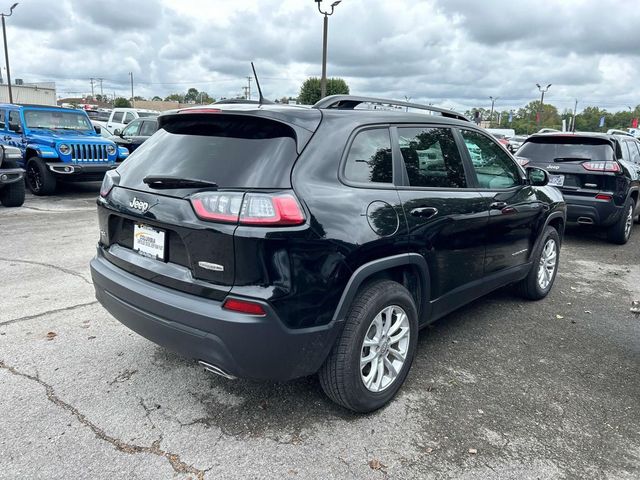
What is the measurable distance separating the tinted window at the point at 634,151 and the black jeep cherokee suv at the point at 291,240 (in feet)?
22.0

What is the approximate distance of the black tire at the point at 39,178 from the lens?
10351 mm

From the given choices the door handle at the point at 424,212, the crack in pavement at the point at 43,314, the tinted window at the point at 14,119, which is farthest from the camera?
the tinted window at the point at 14,119

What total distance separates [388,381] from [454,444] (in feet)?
1.67

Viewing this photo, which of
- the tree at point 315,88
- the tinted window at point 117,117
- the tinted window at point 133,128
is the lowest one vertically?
the tinted window at point 133,128

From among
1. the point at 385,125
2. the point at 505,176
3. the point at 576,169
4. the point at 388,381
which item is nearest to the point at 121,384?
the point at 388,381

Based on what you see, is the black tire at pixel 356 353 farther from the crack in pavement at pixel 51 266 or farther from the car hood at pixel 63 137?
the car hood at pixel 63 137

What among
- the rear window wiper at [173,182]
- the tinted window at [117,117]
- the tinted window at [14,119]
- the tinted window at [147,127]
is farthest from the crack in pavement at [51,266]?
the tinted window at [117,117]

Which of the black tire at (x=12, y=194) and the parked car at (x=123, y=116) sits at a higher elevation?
the parked car at (x=123, y=116)

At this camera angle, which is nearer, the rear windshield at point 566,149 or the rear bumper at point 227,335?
the rear bumper at point 227,335

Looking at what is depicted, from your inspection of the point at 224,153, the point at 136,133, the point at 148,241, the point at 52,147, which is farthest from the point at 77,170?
the point at 224,153

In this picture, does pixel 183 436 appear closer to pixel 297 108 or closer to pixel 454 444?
pixel 454 444

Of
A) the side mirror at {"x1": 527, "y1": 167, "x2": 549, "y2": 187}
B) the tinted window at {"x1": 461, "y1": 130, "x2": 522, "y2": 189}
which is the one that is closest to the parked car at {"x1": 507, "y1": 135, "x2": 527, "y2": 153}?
the side mirror at {"x1": 527, "y1": 167, "x2": 549, "y2": 187}

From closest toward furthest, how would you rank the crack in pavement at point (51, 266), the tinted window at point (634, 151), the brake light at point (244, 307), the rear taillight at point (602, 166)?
the brake light at point (244, 307) < the crack in pavement at point (51, 266) < the rear taillight at point (602, 166) < the tinted window at point (634, 151)

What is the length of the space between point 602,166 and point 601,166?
13 mm
